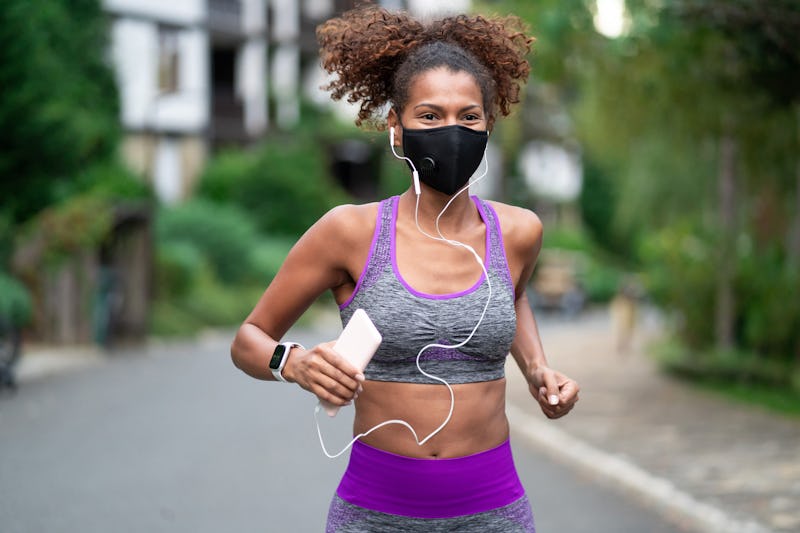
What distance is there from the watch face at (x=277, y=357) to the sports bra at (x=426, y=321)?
0.21 meters

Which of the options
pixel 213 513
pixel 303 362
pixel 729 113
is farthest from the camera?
pixel 729 113

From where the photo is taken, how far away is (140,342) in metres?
19.8

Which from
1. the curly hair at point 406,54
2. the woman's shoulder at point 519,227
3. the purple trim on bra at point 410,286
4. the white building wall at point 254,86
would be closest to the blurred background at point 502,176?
the curly hair at point 406,54

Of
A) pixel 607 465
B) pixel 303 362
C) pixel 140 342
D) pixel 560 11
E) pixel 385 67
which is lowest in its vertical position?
pixel 140 342

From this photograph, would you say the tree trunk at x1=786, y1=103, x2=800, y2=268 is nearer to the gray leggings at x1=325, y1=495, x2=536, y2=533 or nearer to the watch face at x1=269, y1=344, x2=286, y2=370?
the gray leggings at x1=325, y1=495, x2=536, y2=533

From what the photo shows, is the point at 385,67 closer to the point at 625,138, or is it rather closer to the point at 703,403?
the point at 703,403

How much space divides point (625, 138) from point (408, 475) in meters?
12.4

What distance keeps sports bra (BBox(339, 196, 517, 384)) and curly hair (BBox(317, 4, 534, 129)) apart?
0.45 meters

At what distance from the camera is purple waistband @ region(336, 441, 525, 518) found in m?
2.71

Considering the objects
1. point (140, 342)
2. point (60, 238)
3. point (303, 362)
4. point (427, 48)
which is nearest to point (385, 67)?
point (427, 48)

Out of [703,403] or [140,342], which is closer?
[703,403]

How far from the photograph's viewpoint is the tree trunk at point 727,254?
14.2 metres

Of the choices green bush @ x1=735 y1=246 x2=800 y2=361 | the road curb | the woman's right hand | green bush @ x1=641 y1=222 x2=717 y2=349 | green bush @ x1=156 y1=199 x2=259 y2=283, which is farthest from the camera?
green bush @ x1=156 y1=199 x2=259 y2=283

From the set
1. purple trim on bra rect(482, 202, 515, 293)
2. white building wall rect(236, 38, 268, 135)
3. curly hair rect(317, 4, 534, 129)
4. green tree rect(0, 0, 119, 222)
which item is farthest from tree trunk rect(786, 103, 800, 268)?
white building wall rect(236, 38, 268, 135)
